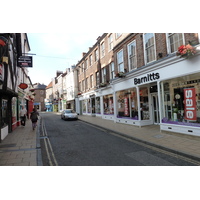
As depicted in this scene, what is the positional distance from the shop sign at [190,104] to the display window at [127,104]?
12.7 ft

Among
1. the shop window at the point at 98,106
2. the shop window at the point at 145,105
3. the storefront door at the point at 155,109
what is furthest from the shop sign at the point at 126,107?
the shop window at the point at 98,106

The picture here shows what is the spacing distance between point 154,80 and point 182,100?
194cm

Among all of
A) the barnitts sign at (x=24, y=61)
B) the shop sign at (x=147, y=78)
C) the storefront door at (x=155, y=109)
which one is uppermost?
the barnitts sign at (x=24, y=61)

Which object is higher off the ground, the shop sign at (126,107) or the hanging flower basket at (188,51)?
the hanging flower basket at (188,51)

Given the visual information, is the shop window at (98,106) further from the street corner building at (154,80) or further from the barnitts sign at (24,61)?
the barnitts sign at (24,61)

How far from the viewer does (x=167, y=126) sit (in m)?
7.77

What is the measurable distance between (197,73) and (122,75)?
5.59m

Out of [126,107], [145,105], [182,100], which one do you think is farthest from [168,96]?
[126,107]

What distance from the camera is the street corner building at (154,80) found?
22.4 ft

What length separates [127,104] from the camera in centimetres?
1209

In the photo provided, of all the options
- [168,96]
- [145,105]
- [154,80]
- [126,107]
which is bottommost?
[126,107]

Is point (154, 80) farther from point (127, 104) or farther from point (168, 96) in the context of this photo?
point (127, 104)

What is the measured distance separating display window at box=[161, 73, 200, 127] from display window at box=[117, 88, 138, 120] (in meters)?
2.81

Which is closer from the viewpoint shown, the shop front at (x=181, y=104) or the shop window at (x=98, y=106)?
the shop front at (x=181, y=104)
